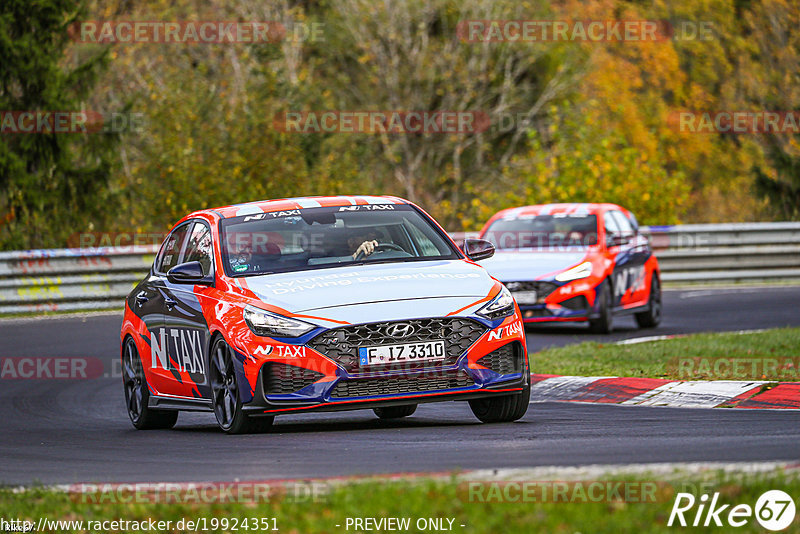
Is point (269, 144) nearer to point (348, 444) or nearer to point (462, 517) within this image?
point (348, 444)

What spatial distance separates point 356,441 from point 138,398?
3.13 m

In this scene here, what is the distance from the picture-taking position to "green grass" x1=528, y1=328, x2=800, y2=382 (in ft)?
41.3

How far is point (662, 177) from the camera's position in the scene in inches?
1411

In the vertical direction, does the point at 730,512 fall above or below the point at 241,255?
below

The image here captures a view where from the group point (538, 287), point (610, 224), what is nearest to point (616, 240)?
point (610, 224)

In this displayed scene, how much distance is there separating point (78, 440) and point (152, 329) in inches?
51.5

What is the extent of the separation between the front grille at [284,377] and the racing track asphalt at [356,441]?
32 cm

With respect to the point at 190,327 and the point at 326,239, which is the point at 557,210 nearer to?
the point at 326,239

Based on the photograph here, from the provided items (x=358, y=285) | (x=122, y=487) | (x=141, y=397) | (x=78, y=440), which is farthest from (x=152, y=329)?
(x=122, y=487)

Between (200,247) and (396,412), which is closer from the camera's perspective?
(200,247)

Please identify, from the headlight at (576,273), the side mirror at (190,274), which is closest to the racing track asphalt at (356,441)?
the side mirror at (190,274)

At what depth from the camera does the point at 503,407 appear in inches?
391

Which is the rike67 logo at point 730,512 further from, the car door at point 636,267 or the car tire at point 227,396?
the car door at point 636,267

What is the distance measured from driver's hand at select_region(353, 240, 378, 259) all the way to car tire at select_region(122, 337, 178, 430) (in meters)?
2.13
